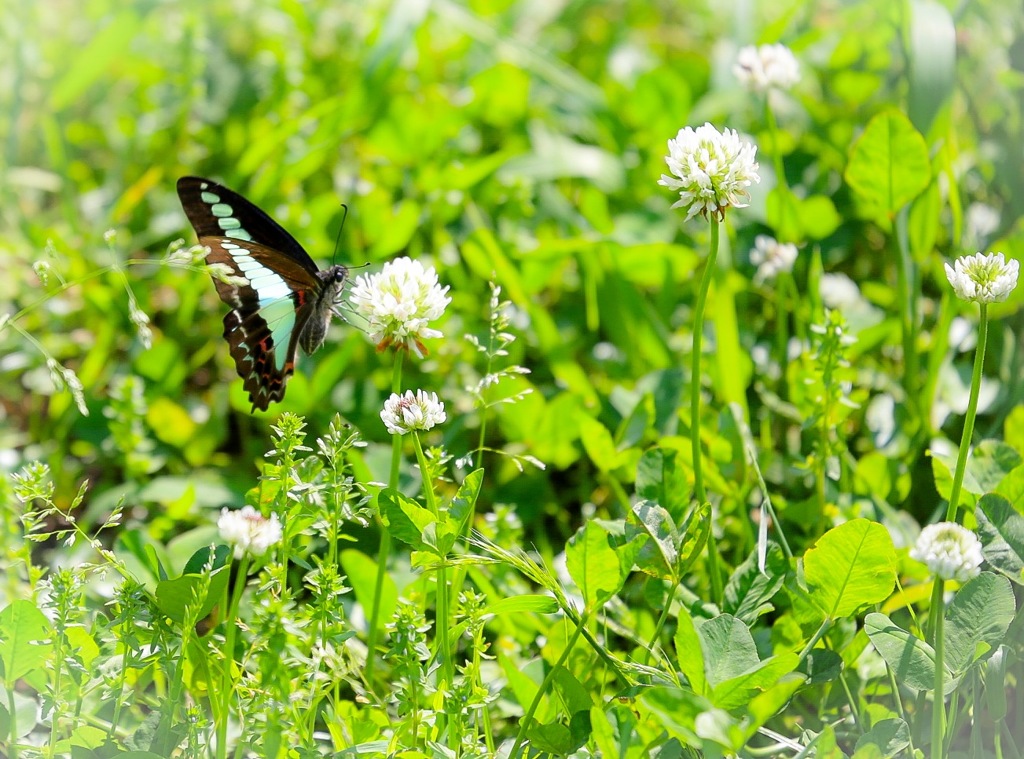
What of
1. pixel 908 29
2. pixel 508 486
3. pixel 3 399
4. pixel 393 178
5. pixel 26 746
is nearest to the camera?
pixel 26 746

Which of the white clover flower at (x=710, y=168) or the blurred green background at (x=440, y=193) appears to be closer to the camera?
the white clover flower at (x=710, y=168)

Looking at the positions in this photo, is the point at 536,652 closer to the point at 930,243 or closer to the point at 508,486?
the point at 508,486

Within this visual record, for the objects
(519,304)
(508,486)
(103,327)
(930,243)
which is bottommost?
(103,327)

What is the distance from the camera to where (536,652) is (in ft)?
5.58

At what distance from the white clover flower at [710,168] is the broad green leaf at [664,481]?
39cm

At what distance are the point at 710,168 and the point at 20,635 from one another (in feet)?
3.60

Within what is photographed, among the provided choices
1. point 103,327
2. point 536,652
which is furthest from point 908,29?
point 103,327

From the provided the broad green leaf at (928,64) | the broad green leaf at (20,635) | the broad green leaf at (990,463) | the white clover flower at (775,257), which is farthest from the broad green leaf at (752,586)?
the broad green leaf at (928,64)

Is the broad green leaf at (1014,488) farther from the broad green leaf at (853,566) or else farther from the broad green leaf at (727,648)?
the broad green leaf at (727,648)

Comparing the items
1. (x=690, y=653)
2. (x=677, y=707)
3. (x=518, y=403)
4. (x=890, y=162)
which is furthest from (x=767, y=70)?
(x=677, y=707)

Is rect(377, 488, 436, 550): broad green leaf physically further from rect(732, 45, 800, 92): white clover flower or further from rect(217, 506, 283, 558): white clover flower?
rect(732, 45, 800, 92): white clover flower

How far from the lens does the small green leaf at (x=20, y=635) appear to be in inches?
53.9

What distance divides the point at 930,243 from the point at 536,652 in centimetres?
122

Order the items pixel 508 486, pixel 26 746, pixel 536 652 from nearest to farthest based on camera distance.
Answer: pixel 26 746
pixel 536 652
pixel 508 486
